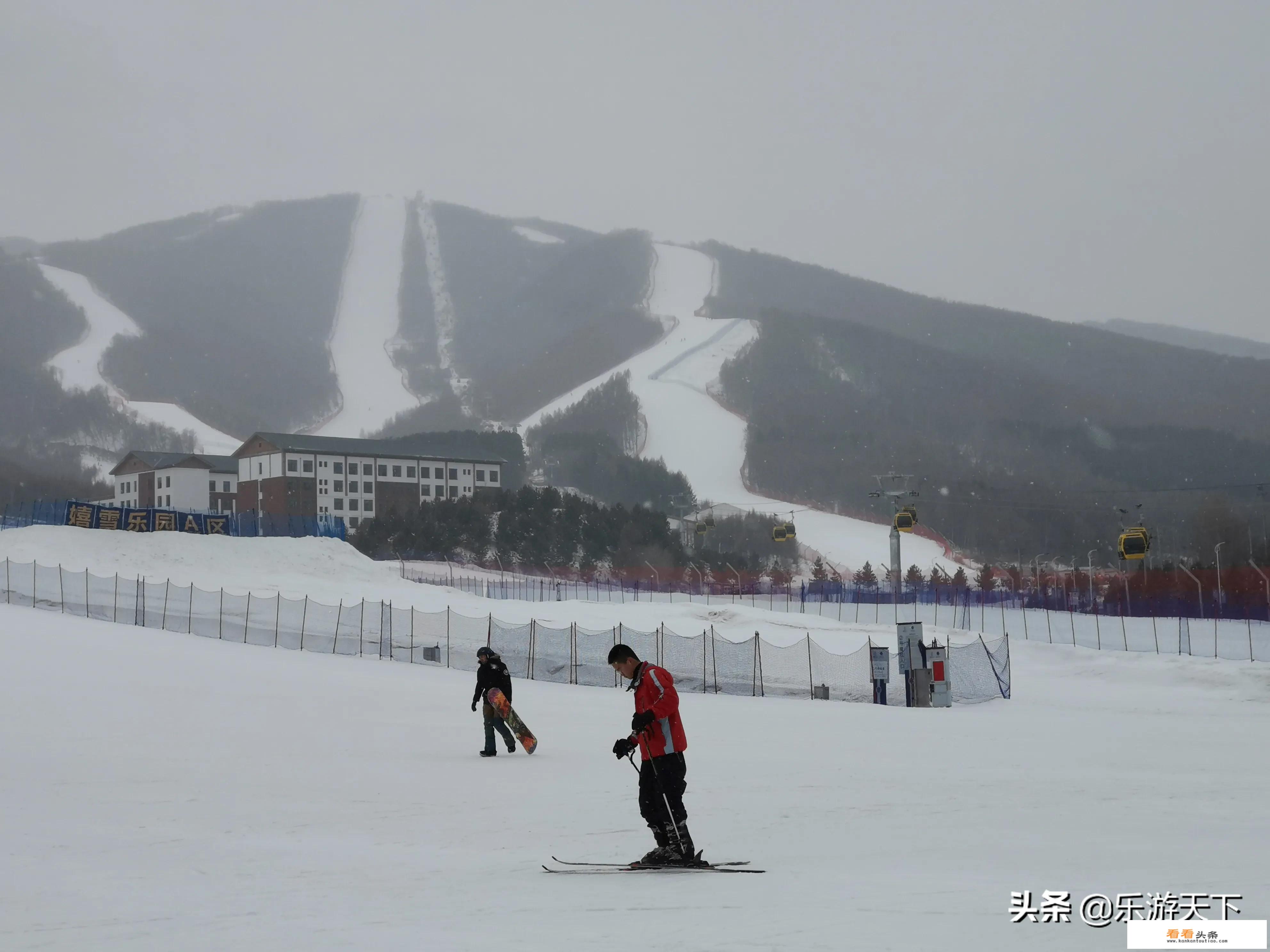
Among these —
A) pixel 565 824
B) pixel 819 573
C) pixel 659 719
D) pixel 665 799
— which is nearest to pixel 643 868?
pixel 665 799

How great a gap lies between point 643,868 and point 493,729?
29.2 feet

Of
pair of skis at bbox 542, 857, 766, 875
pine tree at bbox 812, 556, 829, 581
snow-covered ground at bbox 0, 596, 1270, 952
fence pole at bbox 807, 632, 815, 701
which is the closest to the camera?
snow-covered ground at bbox 0, 596, 1270, 952

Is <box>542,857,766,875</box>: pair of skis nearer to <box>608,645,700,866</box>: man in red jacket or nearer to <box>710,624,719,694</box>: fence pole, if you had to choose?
<box>608,645,700,866</box>: man in red jacket

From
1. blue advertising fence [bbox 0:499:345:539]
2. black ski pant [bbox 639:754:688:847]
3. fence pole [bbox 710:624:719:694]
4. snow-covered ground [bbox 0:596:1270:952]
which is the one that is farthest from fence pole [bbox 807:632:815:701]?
blue advertising fence [bbox 0:499:345:539]

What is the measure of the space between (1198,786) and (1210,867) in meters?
5.97

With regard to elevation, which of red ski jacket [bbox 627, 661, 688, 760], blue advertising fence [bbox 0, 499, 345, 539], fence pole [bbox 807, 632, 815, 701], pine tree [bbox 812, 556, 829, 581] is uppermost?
blue advertising fence [bbox 0, 499, 345, 539]

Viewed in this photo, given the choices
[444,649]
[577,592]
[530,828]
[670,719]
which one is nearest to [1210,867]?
[670,719]

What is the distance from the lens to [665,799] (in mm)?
10281

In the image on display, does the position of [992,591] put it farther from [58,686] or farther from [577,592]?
[58,686]

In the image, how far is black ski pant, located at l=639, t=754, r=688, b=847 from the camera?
10.1 meters

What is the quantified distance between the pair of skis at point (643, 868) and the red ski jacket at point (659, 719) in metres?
0.82

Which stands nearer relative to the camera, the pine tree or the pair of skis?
the pair of skis

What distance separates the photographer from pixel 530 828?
40.4 feet

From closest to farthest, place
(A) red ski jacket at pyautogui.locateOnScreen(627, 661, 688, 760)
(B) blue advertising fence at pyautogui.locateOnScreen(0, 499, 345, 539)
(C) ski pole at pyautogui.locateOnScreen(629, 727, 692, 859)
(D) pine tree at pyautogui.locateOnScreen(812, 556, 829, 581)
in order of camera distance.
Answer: (C) ski pole at pyautogui.locateOnScreen(629, 727, 692, 859), (A) red ski jacket at pyautogui.locateOnScreen(627, 661, 688, 760), (B) blue advertising fence at pyautogui.locateOnScreen(0, 499, 345, 539), (D) pine tree at pyautogui.locateOnScreen(812, 556, 829, 581)
